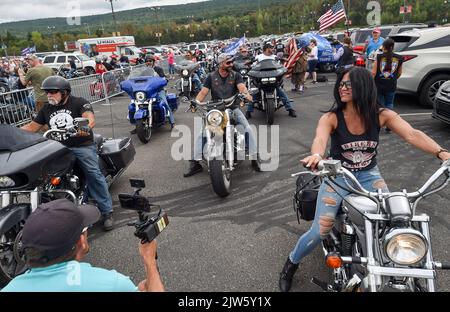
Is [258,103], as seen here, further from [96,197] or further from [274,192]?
[96,197]

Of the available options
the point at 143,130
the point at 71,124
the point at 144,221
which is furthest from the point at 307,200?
the point at 143,130

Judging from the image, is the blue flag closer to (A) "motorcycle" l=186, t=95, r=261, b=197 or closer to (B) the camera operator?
(A) "motorcycle" l=186, t=95, r=261, b=197

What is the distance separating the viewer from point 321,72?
17625mm

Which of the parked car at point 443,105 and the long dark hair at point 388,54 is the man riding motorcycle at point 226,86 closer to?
the long dark hair at point 388,54

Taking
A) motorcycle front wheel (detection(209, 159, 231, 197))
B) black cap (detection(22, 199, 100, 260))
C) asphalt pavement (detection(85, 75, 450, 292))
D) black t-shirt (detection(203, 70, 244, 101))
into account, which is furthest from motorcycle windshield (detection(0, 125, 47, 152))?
black t-shirt (detection(203, 70, 244, 101))

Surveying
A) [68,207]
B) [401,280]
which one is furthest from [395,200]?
[68,207]

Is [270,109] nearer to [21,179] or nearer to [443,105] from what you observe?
[443,105]

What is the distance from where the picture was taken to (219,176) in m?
4.63

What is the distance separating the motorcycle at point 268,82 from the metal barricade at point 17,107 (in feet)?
20.8

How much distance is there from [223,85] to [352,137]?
10.4 ft

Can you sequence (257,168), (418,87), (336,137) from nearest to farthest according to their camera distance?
(336,137) → (257,168) → (418,87)

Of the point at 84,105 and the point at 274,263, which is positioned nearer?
the point at 274,263
